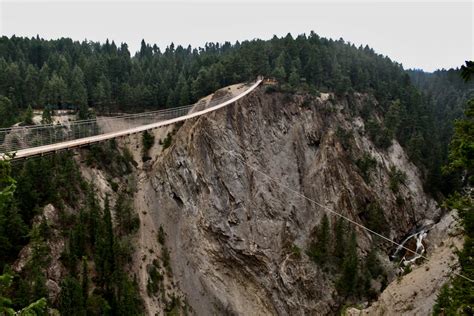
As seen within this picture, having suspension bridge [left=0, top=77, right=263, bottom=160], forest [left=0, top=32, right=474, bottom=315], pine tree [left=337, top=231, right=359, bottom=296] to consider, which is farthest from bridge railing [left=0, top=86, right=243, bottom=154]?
pine tree [left=337, top=231, right=359, bottom=296]

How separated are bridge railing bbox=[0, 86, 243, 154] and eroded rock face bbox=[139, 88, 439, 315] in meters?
7.68

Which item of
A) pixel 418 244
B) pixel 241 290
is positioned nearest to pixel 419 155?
pixel 418 244

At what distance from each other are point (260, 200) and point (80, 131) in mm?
23371

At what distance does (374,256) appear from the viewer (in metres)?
50.5

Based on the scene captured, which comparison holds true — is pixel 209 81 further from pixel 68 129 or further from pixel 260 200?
pixel 68 129

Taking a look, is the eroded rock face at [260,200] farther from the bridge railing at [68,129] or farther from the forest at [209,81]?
the forest at [209,81]

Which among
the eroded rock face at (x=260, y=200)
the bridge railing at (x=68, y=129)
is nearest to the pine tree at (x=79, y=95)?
the bridge railing at (x=68, y=129)

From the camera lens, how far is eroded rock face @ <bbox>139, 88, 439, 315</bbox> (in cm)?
4725

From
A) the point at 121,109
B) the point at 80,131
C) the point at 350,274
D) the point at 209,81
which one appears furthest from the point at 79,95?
the point at 350,274

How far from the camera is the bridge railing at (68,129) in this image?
116 ft

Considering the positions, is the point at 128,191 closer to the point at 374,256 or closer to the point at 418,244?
the point at 374,256

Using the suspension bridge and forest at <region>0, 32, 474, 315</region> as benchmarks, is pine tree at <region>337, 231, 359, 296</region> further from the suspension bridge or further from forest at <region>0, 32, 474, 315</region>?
the suspension bridge

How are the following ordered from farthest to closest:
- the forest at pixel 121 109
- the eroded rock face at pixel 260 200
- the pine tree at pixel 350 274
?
1. the eroded rock face at pixel 260 200
2. the pine tree at pixel 350 274
3. the forest at pixel 121 109

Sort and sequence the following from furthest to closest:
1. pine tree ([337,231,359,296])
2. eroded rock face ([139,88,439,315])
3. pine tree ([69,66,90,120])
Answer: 1. pine tree ([69,66,90,120])
2. eroded rock face ([139,88,439,315])
3. pine tree ([337,231,359,296])
